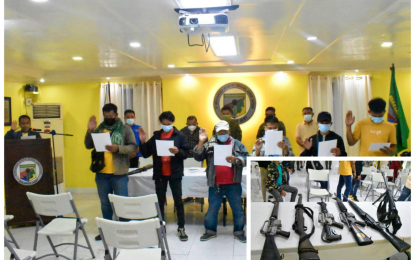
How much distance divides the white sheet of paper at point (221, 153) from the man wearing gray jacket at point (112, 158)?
3.40ft

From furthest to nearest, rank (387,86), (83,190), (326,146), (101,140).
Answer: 1. (83,190)
2. (387,86)
3. (101,140)
4. (326,146)

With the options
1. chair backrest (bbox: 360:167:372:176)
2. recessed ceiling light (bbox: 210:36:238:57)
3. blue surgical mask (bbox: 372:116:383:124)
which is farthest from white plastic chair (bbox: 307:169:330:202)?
recessed ceiling light (bbox: 210:36:238:57)

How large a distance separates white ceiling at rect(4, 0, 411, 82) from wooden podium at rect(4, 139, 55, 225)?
1.19 metres

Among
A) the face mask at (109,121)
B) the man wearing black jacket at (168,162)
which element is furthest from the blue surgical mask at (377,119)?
the face mask at (109,121)

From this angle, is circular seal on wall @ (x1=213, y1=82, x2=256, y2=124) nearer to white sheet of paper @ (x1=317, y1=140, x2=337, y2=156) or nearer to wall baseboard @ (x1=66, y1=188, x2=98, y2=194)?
wall baseboard @ (x1=66, y1=188, x2=98, y2=194)

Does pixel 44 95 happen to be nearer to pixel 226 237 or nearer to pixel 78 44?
pixel 78 44

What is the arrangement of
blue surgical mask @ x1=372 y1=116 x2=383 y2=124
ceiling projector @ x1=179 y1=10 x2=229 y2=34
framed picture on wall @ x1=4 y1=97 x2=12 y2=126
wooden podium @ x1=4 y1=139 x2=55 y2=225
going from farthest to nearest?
framed picture on wall @ x1=4 y1=97 x2=12 y2=126
wooden podium @ x1=4 y1=139 x2=55 y2=225
ceiling projector @ x1=179 y1=10 x2=229 y2=34
blue surgical mask @ x1=372 y1=116 x2=383 y2=124

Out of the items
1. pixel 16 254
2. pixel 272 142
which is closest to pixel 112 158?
pixel 16 254

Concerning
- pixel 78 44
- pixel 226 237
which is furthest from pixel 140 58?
pixel 226 237

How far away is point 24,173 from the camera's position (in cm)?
375

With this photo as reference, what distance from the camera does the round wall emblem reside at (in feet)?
12.2

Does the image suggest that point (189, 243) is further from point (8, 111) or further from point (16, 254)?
point (8, 111)

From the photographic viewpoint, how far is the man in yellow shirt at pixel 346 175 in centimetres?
84

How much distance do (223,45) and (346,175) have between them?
10.7 ft
